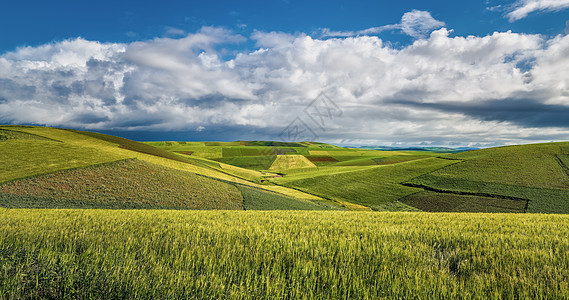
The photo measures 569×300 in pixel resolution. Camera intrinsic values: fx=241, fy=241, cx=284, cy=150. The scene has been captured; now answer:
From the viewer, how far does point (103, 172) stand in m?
34.3

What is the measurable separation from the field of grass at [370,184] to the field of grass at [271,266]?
4483cm

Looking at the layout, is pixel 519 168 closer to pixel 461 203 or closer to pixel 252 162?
pixel 461 203

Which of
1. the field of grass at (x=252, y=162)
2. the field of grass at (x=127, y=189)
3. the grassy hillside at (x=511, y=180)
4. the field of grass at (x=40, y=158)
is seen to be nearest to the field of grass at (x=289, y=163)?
the field of grass at (x=252, y=162)

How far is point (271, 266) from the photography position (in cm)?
415

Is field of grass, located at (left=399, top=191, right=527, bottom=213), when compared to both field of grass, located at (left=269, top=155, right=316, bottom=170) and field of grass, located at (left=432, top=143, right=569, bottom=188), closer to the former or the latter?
field of grass, located at (left=432, top=143, right=569, bottom=188)

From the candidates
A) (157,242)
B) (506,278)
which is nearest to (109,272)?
(157,242)

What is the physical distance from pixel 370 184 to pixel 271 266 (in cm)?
6588

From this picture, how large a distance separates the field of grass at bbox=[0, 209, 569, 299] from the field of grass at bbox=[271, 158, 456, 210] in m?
44.8

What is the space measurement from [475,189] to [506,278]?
61850 mm

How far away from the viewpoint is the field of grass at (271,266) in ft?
10.4

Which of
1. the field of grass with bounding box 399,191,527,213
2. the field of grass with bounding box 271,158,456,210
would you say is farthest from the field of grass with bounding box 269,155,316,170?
the field of grass with bounding box 399,191,527,213

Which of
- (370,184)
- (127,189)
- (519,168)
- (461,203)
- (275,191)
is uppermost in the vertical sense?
(519,168)

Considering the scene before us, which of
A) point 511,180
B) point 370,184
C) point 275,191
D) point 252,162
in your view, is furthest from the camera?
point 252,162

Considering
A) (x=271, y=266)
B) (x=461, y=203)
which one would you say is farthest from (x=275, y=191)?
(x=271, y=266)
